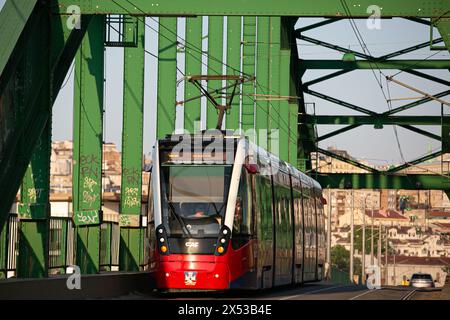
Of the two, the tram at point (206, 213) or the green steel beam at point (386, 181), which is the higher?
the green steel beam at point (386, 181)

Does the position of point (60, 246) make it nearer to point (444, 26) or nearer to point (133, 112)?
point (444, 26)

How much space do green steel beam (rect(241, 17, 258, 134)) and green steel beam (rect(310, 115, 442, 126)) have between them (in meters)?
11.9

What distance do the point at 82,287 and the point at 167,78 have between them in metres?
16.9

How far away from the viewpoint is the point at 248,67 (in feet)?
170

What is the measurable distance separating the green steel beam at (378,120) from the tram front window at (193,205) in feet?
131

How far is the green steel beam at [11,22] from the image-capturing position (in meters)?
22.1

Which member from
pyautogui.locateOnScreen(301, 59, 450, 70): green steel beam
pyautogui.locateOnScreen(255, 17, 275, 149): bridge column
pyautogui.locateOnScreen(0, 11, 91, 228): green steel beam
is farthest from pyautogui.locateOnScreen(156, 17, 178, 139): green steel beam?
pyautogui.locateOnScreen(301, 59, 450, 70): green steel beam

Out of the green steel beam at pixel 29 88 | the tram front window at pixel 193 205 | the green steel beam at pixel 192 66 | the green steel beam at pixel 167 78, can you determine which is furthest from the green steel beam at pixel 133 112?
the tram front window at pixel 193 205

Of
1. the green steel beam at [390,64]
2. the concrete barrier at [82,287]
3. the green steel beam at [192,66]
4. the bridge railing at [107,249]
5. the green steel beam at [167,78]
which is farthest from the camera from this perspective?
the green steel beam at [390,64]

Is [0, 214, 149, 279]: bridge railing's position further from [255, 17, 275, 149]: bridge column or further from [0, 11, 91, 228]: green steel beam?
[255, 17, 275, 149]: bridge column

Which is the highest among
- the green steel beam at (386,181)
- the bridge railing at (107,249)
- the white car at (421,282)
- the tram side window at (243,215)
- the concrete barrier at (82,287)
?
the green steel beam at (386,181)

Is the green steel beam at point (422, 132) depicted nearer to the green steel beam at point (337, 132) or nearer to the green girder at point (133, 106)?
the green steel beam at point (337, 132)
